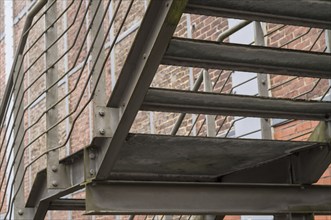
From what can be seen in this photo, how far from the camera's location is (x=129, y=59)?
3156 mm

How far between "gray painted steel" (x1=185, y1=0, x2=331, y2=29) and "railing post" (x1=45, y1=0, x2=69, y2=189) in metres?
1.47

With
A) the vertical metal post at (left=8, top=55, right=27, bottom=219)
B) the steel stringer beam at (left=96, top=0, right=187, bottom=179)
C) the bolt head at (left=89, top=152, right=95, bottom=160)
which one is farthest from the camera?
the vertical metal post at (left=8, top=55, right=27, bottom=219)

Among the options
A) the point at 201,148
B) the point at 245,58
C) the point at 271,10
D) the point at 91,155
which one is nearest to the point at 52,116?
the point at 91,155

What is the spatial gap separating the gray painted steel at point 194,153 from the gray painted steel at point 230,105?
9.0 inches

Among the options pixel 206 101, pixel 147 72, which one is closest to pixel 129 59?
pixel 147 72

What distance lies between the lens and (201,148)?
12.8ft

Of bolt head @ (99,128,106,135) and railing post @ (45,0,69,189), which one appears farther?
railing post @ (45,0,69,189)

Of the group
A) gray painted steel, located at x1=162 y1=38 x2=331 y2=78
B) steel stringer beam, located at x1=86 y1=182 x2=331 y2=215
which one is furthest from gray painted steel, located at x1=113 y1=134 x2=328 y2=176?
gray painted steel, located at x1=162 y1=38 x2=331 y2=78

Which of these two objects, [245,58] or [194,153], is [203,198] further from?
[245,58]

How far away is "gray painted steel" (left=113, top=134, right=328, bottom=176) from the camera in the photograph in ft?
12.3

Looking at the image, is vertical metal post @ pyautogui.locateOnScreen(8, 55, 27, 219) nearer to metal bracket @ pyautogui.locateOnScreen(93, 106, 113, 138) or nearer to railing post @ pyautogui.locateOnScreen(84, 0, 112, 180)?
railing post @ pyautogui.locateOnScreen(84, 0, 112, 180)

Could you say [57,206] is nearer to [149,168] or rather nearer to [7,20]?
[149,168]

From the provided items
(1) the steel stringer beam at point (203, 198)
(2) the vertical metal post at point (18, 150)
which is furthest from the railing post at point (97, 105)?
(2) the vertical metal post at point (18, 150)

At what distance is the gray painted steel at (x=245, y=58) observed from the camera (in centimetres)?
313
